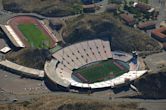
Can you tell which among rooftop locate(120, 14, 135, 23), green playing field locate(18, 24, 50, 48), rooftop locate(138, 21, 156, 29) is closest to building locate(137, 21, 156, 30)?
rooftop locate(138, 21, 156, 29)

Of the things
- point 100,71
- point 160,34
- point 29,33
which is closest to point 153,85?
point 100,71

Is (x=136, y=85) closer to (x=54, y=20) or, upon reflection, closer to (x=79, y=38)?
(x=79, y=38)

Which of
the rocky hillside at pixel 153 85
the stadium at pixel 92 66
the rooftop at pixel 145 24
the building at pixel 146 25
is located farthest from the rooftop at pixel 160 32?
the rocky hillside at pixel 153 85

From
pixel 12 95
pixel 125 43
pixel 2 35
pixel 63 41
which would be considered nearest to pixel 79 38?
pixel 63 41

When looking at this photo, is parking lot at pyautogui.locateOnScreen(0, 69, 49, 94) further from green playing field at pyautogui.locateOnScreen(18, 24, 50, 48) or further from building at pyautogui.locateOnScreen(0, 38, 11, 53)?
green playing field at pyautogui.locateOnScreen(18, 24, 50, 48)

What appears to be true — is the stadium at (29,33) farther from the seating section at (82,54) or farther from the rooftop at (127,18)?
the rooftop at (127,18)
